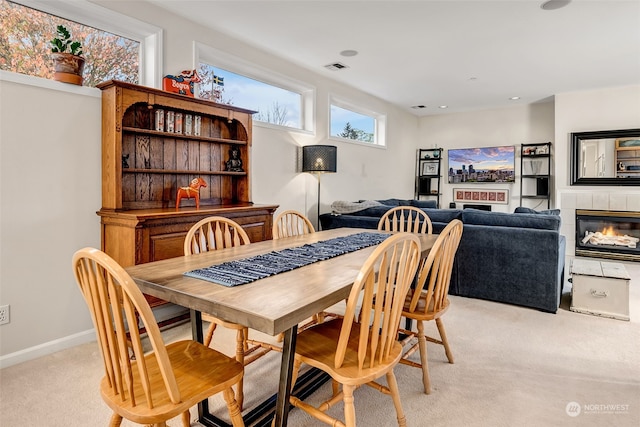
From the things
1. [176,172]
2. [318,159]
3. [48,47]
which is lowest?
[176,172]

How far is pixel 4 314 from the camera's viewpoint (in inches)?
89.2

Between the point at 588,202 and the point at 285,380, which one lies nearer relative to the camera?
the point at 285,380

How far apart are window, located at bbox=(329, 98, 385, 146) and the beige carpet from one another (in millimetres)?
3495

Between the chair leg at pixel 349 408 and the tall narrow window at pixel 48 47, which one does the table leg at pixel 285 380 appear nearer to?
the chair leg at pixel 349 408

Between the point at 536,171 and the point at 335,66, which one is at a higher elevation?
the point at 335,66

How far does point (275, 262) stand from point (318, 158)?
9.03ft

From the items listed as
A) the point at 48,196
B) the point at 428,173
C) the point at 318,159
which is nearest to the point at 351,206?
the point at 318,159

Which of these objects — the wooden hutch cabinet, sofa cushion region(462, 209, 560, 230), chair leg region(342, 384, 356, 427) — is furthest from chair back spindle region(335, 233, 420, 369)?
sofa cushion region(462, 209, 560, 230)

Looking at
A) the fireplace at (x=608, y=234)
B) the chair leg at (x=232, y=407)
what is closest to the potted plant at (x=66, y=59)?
the chair leg at (x=232, y=407)

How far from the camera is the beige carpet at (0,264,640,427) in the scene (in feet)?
5.75

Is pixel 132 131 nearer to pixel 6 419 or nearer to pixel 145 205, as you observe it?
pixel 145 205

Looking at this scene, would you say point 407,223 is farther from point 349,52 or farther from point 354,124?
point 354,124

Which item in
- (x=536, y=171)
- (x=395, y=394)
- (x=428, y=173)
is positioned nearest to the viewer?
(x=395, y=394)

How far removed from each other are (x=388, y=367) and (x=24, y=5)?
314 cm
